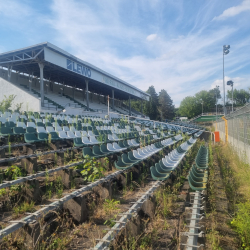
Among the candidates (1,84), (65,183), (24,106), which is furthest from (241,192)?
(1,84)

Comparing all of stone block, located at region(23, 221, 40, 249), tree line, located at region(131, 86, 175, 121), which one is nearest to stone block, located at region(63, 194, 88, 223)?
stone block, located at region(23, 221, 40, 249)

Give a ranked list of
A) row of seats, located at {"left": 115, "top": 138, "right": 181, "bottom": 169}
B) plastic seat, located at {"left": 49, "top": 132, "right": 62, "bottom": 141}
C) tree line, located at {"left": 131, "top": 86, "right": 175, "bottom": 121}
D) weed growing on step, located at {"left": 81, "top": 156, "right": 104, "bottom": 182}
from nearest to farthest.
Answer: weed growing on step, located at {"left": 81, "top": 156, "right": 104, "bottom": 182}
row of seats, located at {"left": 115, "top": 138, "right": 181, "bottom": 169}
plastic seat, located at {"left": 49, "top": 132, "right": 62, "bottom": 141}
tree line, located at {"left": 131, "top": 86, "right": 175, "bottom": 121}

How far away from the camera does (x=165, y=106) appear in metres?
66.3

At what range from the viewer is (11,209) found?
3754mm

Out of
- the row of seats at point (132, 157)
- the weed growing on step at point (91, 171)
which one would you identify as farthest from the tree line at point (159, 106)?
the weed growing on step at point (91, 171)

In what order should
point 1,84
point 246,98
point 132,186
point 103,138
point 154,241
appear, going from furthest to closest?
point 246,98 < point 1,84 < point 103,138 < point 132,186 < point 154,241

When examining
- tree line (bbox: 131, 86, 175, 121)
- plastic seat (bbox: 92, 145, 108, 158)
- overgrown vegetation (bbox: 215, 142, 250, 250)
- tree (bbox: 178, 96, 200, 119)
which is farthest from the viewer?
tree (bbox: 178, 96, 200, 119)

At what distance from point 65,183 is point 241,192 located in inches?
169

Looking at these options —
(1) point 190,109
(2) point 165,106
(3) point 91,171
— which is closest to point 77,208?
(3) point 91,171

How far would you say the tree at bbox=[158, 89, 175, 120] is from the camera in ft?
216

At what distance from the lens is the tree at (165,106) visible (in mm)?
65812

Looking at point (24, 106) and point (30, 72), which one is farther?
point (30, 72)

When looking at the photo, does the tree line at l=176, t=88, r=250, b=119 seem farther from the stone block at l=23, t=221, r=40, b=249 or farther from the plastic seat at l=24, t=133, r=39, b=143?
the stone block at l=23, t=221, r=40, b=249

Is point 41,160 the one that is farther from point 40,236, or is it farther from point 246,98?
point 246,98
